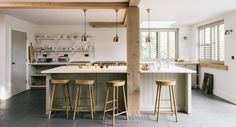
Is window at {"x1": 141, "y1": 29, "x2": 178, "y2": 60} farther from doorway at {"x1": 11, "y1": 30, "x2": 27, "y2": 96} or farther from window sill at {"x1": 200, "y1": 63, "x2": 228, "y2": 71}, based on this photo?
doorway at {"x1": 11, "y1": 30, "x2": 27, "y2": 96}

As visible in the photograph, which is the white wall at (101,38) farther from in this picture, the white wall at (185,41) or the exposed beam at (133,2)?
the exposed beam at (133,2)

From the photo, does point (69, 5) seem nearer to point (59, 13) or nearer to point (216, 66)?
point (59, 13)

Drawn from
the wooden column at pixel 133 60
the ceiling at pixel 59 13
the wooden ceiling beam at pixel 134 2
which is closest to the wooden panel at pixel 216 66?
the wooden column at pixel 133 60

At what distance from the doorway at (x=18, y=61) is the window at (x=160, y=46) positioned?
14.4 feet

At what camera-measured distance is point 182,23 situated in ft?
27.8

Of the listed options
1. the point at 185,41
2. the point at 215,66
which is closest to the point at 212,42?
the point at 215,66

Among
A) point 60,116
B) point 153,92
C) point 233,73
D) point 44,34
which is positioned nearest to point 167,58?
point 233,73

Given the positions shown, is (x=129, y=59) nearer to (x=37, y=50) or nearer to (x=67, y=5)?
(x=67, y=5)

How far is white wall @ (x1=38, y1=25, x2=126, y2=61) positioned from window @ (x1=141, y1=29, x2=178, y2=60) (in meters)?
0.87

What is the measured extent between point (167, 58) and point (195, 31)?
1460mm

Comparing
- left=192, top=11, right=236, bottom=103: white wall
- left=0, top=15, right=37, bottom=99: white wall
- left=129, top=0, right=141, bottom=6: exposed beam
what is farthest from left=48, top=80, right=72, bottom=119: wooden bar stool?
left=192, top=11, right=236, bottom=103: white wall

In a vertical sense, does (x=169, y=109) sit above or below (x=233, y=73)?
below

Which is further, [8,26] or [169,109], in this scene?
[8,26]

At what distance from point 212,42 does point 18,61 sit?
6.26 metres
